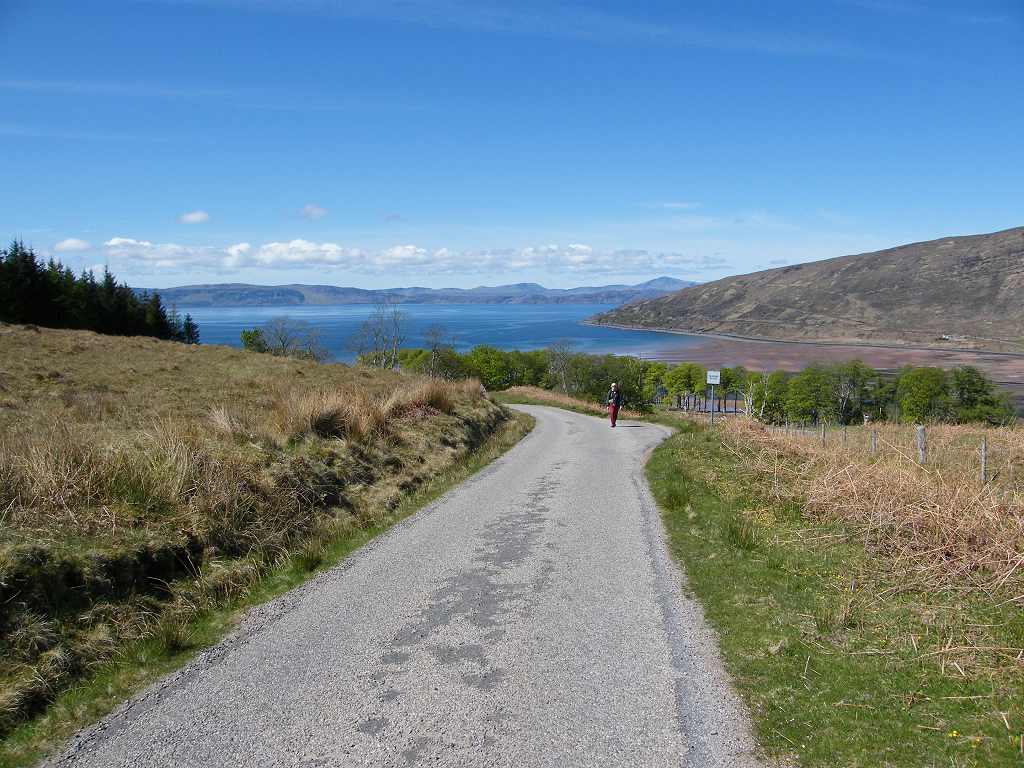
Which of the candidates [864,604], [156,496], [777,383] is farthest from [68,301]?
[777,383]

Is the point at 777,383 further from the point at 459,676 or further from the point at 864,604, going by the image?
the point at 459,676

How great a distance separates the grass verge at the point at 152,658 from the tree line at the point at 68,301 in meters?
47.6

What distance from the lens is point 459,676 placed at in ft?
18.1

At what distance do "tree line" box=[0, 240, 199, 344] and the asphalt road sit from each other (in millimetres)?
49513

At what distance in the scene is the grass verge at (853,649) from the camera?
4387 mm

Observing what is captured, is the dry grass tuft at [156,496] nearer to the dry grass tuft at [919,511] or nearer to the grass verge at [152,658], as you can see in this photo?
the grass verge at [152,658]

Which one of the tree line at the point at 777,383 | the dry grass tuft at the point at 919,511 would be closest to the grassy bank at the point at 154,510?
the dry grass tuft at the point at 919,511

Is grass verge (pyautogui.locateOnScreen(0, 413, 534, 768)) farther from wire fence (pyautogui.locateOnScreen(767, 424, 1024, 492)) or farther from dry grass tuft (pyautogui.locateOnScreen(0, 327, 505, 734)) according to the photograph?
wire fence (pyautogui.locateOnScreen(767, 424, 1024, 492))

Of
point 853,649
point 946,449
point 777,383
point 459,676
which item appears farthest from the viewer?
point 777,383

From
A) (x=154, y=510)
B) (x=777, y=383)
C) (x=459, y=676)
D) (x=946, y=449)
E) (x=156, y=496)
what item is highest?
(x=156, y=496)

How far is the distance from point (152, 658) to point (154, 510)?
9.11 feet

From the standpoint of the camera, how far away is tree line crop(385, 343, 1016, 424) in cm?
8075

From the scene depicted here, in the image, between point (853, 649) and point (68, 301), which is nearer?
point (853, 649)

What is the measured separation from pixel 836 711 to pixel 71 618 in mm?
6792
